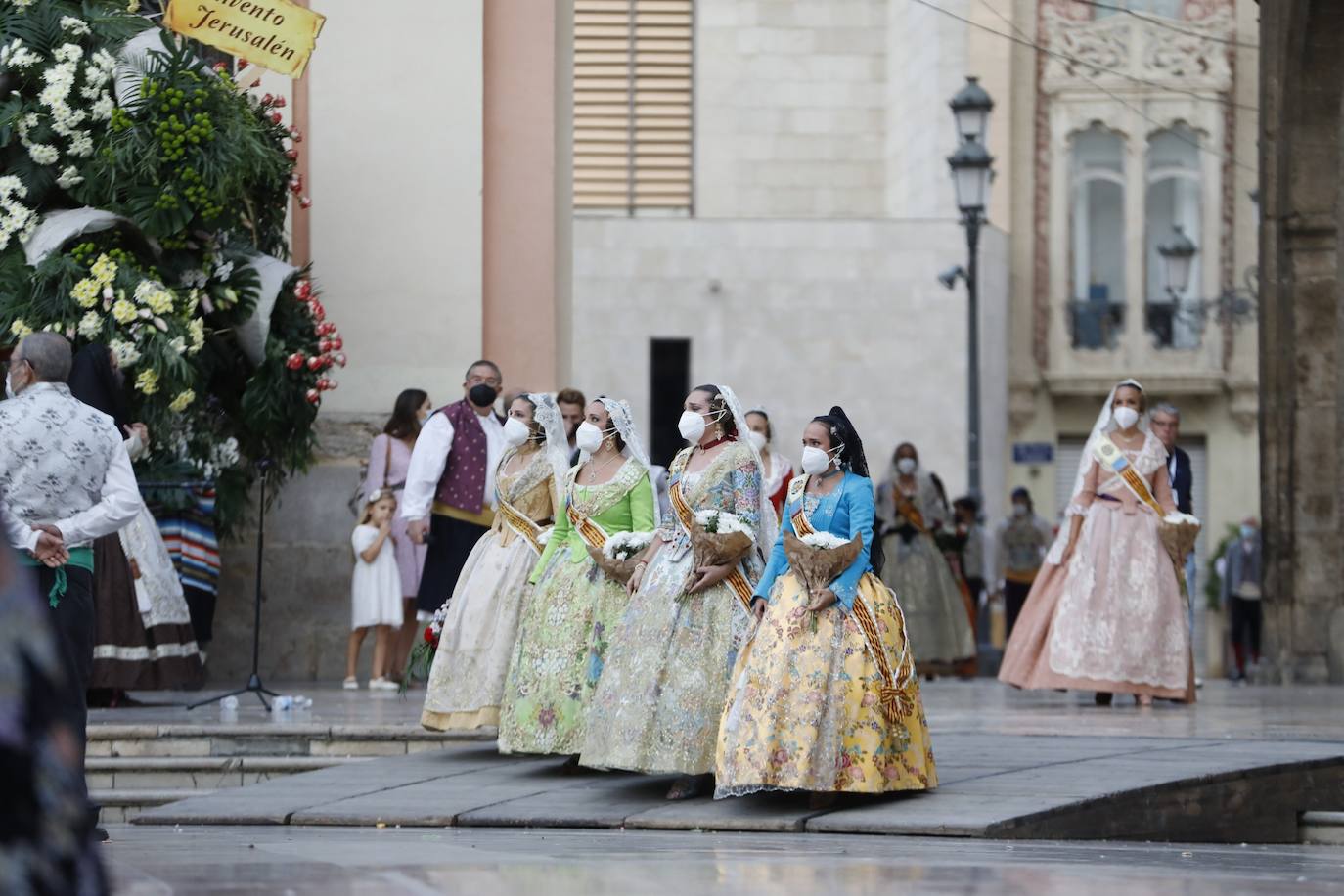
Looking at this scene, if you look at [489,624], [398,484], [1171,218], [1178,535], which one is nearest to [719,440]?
[489,624]

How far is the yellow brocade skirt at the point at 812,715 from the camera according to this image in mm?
9117

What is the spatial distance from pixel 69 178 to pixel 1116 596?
20.9ft

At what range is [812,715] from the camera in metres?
9.12

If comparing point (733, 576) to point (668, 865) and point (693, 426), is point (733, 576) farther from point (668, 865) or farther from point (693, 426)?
point (668, 865)

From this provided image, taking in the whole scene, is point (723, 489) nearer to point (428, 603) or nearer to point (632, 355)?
point (428, 603)

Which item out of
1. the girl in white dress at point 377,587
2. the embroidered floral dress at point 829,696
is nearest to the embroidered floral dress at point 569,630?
the embroidered floral dress at point 829,696

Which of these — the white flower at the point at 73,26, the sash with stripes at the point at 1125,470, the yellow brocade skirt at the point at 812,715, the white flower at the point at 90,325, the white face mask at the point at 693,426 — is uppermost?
the white flower at the point at 73,26

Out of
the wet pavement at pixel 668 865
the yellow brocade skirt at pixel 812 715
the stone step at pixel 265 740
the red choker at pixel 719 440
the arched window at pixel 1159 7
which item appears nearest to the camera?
the wet pavement at pixel 668 865

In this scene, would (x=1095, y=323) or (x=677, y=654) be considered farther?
(x=1095, y=323)

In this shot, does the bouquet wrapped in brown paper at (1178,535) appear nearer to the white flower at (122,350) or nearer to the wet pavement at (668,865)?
the wet pavement at (668,865)

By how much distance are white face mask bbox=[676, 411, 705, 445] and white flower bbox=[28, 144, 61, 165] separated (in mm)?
5731

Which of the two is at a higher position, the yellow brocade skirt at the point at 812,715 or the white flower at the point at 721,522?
the white flower at the point at 721,522

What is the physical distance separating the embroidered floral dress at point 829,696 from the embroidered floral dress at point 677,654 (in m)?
0.22

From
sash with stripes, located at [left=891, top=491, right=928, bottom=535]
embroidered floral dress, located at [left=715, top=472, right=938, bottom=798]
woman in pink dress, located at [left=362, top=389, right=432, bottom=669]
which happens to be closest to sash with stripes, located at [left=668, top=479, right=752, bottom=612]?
embroidered floral dress, located at [left=715, top=472, right=938, bottom=798]
